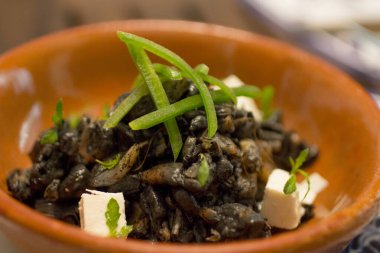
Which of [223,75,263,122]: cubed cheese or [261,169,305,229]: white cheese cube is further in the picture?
[223,75,263,122]: cubed cheese

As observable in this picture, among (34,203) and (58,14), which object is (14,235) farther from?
(58,14)

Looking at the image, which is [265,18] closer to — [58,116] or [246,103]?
[246,103]

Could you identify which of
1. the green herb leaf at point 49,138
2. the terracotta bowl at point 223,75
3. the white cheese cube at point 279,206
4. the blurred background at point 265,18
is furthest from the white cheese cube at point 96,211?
the blurred background at point 265,18

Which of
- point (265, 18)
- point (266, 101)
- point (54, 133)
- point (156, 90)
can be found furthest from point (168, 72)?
point (265, 18)

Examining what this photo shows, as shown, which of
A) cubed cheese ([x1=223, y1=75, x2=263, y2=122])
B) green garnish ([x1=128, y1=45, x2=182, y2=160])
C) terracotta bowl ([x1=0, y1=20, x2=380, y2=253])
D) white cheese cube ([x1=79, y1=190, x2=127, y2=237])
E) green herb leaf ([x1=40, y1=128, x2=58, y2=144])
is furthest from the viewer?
cubed cheese ([x1=223, y1=75, x2=263, y2=122])

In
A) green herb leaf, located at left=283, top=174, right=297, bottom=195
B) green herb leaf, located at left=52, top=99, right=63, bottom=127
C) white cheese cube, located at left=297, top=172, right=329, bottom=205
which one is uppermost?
green herb leaf, located at left=52, top=99, right=63, bottom=127

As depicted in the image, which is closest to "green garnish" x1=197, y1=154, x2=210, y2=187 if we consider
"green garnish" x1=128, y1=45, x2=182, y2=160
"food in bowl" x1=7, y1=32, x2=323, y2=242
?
"food in bowl" x1=7, y1=32, x2=323, y2=242

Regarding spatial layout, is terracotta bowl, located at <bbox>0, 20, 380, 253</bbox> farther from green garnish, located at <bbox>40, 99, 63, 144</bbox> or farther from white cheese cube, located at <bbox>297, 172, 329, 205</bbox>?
green garnish, located at <bbox>40, 99, 63, 144</bbox>
